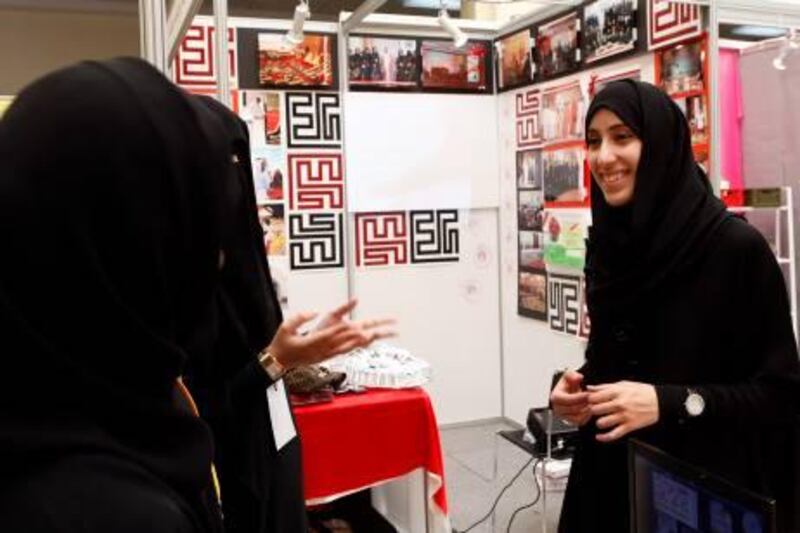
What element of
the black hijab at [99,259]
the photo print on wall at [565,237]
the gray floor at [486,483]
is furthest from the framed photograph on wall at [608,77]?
the black hijab at [99,259]

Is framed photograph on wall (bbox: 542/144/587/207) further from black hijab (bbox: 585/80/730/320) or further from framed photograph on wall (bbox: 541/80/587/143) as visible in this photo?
black hijab (bbox: 585/80/730/320)

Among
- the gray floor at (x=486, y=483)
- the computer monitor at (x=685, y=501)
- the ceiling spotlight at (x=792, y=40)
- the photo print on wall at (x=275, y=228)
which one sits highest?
the ceiling spotlight at (x=792, y=40)

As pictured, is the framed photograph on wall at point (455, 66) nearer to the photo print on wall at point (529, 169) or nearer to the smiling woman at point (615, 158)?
the photo print on wall at point (529, 169)

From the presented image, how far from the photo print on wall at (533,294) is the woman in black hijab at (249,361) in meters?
2.75

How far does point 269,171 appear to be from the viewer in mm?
3957

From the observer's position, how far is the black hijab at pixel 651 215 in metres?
1.40

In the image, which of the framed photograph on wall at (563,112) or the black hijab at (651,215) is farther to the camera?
the framed photograph on wall at (563,112)

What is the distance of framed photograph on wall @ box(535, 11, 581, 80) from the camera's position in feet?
12.3

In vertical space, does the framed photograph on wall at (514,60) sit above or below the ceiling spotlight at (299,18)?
above

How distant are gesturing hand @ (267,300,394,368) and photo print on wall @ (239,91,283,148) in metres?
2.61

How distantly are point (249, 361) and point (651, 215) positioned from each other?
2.62ft

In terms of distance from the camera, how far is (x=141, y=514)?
1.98ft

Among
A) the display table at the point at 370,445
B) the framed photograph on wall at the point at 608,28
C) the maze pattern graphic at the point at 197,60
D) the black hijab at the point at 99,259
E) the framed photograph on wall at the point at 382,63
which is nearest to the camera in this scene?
the black hijab at the point at 99,259

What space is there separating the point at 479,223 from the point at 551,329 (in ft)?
2.53
